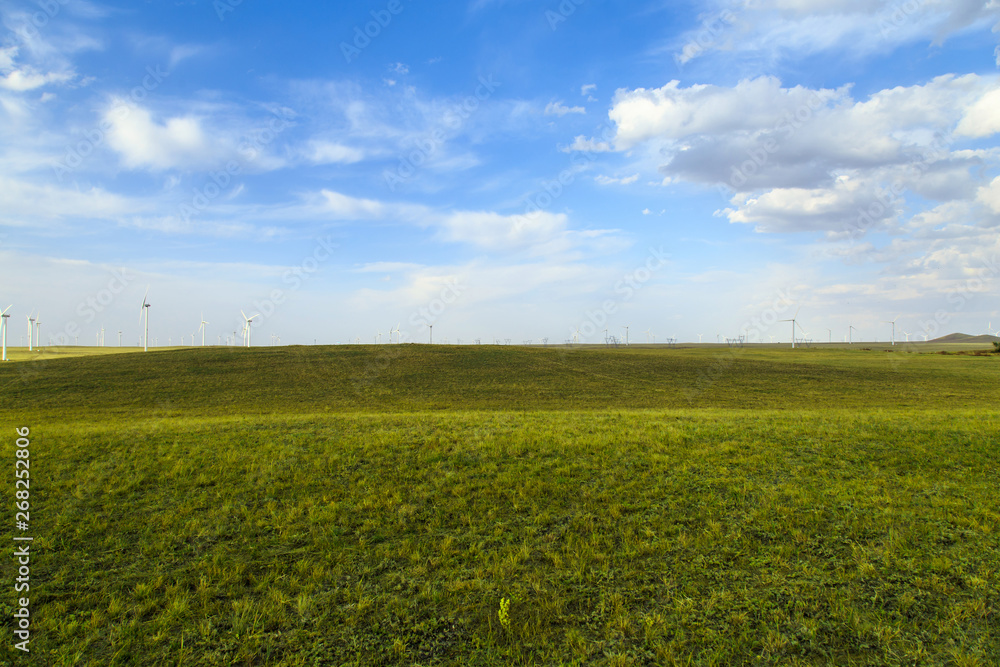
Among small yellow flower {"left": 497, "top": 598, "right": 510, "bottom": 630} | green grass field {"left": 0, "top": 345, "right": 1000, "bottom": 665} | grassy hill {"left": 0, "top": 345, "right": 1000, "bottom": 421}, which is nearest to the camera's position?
green grass field {"left": 0, "top": 345, "right": 1000, "bottom": 665}

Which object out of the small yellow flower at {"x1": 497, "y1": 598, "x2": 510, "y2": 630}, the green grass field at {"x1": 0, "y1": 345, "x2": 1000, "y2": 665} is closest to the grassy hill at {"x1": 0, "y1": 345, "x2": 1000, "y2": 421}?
the green grass field at {"x1": 0, "y1": 345, "x2": 1000, "y2": 665}

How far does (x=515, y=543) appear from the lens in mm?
11312

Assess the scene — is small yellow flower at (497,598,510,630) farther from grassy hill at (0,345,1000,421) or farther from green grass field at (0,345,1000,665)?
grassy hill at (0,345,1000,421)

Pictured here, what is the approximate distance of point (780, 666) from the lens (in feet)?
25.1

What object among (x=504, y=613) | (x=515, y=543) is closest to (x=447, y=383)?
(x=515, y=543)

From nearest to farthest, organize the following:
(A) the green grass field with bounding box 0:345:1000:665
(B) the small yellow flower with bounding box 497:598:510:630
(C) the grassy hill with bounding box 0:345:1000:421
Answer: (A) the green grass field with bounding box 0:345:1000:665 < (B) the small yellow flower with bounding box 497:598:510:630 < (C) the grassy hill with bounding box 0:345:1000:421

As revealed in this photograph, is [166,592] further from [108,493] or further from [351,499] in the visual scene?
[108,493]

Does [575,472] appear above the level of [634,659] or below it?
above

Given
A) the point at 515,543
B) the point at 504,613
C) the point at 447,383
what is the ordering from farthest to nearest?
the point at 447,383, the point at 515,543, the point at 504,613

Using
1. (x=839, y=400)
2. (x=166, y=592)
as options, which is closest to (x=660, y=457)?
(x=166, y=592)

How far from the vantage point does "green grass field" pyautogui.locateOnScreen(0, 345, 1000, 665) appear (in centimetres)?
829

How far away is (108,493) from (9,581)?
3966 mm

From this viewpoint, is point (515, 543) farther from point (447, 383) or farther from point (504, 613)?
point (447, 383)

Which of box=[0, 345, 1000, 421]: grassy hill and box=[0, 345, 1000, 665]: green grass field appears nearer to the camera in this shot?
box=[0, 345, 1000, 665]: green grass field
